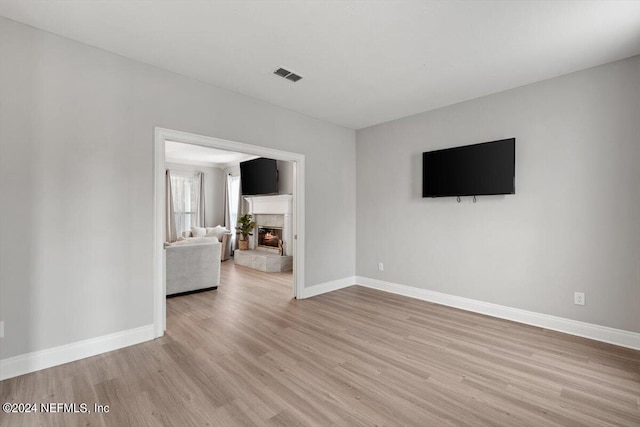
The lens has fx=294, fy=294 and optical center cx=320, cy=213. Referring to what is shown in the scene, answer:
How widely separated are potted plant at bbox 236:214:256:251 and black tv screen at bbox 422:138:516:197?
496cm

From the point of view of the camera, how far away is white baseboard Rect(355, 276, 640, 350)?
284 cm

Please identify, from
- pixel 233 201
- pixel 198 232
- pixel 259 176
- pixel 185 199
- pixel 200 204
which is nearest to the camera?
pixel 259 176

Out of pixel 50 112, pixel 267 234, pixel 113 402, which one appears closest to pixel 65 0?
pixel 50 112

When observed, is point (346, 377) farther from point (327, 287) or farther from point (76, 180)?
point (76, 180)

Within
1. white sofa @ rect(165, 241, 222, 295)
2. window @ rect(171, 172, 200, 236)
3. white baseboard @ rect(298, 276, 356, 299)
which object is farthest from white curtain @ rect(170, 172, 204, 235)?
white baseboard @ rect(298, 276, 356, 299)

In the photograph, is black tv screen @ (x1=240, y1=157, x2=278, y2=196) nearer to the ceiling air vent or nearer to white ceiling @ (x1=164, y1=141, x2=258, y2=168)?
white ceiling @ (x1=164, y1=141, x2=258, y2=168)

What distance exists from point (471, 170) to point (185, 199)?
7536mm

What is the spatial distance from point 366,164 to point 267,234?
3.62 metres

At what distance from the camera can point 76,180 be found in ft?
Result: 8.38

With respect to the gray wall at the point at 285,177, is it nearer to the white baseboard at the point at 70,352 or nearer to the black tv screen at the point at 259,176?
the black tv screen at the point at 259,176

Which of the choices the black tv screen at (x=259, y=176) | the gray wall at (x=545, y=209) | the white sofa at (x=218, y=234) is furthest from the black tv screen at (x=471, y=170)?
the white sofa at (x=218, y=234)

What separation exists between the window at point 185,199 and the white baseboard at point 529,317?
20.4 feet

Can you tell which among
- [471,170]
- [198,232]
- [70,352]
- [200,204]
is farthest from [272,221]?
[70,352]

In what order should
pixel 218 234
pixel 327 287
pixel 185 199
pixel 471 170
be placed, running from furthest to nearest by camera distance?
pixel 185 199 → pixel 218 234 → pixel 327 287 → pixel 471 170
